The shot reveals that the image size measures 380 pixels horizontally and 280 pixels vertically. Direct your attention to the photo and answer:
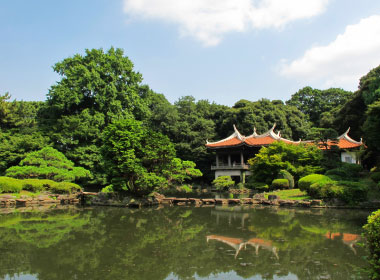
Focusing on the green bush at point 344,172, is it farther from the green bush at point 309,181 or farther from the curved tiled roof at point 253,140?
the curved tiled roof at point 253,140

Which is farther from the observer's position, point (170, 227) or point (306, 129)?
point (306, 129)

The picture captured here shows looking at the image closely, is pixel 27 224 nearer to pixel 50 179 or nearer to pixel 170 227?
pixel 170 227

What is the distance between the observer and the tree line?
15.7 metres

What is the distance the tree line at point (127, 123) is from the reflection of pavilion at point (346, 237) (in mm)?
7931

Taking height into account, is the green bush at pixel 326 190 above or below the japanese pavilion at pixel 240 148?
below

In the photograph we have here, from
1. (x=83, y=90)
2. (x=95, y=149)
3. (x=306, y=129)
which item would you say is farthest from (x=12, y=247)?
(x=306, y=129)

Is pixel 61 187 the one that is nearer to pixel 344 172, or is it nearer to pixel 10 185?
pixel 10 185

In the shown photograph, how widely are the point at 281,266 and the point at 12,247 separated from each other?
20.3ft

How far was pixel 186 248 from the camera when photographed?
6.93m

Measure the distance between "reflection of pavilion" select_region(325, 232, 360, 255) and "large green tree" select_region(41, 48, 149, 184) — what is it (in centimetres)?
2044

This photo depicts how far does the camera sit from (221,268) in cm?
546

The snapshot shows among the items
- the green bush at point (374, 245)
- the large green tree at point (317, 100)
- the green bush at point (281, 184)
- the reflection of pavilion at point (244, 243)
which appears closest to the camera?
the green bush at point (374, 245)

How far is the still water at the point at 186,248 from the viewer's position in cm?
528

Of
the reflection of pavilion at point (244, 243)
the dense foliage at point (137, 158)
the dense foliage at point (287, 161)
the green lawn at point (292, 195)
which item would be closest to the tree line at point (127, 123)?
the dense foliage at point (137, 158)
